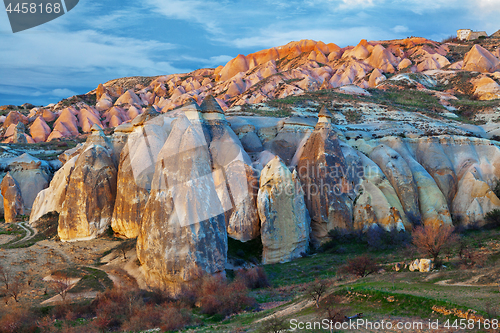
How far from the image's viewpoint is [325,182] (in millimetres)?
29016

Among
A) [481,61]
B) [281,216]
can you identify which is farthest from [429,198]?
[481,61]

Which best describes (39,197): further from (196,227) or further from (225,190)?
(196,227)

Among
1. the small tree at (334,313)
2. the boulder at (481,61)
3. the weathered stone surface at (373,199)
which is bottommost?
the small tree at (334,313)

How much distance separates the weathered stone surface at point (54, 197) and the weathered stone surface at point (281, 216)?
18871mm

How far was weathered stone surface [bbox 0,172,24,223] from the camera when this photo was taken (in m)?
40.0

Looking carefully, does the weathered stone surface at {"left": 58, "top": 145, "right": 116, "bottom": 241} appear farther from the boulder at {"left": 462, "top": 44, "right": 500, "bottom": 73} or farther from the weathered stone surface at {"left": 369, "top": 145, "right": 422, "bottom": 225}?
the boulder at {"left": 462, "top": 44, "right": 500, "bottom": 73}

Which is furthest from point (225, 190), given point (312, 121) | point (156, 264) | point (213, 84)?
point (213, 84)

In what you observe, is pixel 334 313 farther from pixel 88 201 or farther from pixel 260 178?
pixel 88 201

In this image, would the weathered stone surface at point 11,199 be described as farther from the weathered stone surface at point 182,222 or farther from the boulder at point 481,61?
the boulder at point 481,61

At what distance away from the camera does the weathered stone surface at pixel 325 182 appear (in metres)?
28.2

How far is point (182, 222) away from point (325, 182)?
13655 millimetres

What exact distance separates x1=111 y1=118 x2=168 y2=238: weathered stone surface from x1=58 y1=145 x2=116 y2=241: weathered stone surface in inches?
52.5

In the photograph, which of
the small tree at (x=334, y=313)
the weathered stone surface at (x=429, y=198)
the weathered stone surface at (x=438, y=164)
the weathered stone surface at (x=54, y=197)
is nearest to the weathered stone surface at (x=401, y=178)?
the weathered stone surface at (x=429, y=198)

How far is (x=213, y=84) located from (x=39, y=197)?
78911mm
